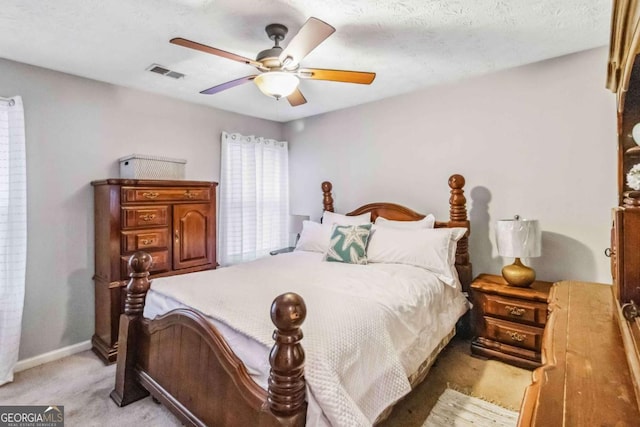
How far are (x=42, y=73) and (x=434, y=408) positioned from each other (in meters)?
3.77

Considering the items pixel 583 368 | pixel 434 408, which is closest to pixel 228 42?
pixel 583 368

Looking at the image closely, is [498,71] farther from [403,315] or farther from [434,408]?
[434,408]

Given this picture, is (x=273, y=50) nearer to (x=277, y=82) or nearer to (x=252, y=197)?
(x=277, y=82)

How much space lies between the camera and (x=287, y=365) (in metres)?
1.16

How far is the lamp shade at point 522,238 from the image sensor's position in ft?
7.79

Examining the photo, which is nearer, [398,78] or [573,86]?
[573,86]

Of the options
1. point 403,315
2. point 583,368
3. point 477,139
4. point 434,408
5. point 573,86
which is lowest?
point 434,408

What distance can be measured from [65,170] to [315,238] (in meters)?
2.26

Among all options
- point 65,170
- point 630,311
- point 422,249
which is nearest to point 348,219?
point 422,249

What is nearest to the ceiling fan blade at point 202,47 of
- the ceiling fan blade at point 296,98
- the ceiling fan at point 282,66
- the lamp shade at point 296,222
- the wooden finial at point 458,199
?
the ceiling fan at point 282,66

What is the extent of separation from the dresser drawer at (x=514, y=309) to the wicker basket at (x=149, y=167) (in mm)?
2937

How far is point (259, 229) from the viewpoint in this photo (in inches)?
165

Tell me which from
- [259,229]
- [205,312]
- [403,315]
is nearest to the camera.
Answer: [205,312]

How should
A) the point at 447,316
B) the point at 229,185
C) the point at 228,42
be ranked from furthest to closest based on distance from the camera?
the point at 229,185 → the point at 447,316 → the point at 228,42
